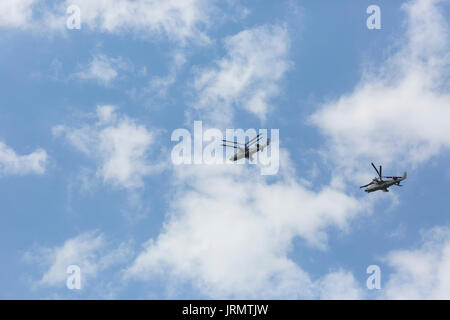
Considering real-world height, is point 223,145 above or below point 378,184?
above

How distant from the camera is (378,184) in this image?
158 meters

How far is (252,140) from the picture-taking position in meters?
155
